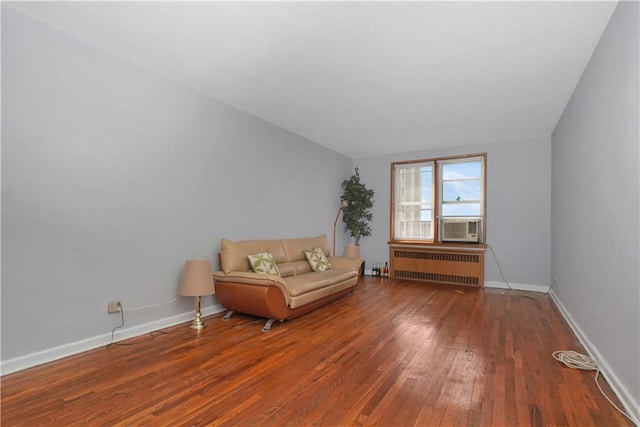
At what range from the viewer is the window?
6.11m

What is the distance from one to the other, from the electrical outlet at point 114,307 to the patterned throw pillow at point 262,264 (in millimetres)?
1428

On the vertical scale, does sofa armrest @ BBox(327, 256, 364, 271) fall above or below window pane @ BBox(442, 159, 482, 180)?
below

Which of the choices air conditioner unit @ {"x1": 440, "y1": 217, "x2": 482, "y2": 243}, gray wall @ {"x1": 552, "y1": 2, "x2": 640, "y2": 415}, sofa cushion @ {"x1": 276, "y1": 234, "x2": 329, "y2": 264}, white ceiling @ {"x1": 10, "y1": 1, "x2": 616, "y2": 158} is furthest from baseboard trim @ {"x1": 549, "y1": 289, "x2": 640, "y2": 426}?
sofa cushion @ {"x1": 276, "y1": 234, "x2": 329, "y2": 264}

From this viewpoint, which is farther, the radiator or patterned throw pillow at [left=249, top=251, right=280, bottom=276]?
the radiator

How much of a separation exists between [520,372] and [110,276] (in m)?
3.62

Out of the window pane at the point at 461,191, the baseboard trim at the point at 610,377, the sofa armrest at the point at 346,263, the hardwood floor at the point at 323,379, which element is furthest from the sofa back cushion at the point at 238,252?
the window pane at the point at 461,191

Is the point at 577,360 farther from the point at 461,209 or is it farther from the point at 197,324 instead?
the point at 461,209

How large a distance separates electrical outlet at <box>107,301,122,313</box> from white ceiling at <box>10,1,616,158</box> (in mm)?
2400

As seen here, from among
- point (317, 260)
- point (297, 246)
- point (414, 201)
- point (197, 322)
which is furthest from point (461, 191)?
point (197, 322)

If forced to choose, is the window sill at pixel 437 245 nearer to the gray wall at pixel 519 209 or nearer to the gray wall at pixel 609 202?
the gray wall at pixel 519 209

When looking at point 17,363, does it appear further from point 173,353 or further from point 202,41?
point 202,41

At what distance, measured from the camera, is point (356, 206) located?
6.83 meters

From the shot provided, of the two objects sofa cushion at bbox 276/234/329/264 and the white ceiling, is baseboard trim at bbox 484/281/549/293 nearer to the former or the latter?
the white ceiling

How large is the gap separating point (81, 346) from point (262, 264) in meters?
1.89
